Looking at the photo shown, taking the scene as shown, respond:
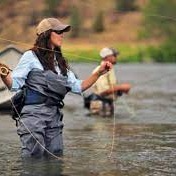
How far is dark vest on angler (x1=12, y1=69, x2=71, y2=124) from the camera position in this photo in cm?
838

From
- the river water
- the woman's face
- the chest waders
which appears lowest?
the river water

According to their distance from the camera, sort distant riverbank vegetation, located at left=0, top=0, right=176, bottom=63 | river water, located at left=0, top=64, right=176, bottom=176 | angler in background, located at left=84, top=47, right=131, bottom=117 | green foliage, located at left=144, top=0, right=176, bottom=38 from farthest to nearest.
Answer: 1. green foliage, located at left=144, top=0, right=176, bottom=38
2. distant riverbank vegetation, located at left=0, top=0, right=176, bottom=63
3. angler in background, located at left=84, top=47, right=131, bottom=117
4. river water, located at left=0, top=64, right=176, bottom=176

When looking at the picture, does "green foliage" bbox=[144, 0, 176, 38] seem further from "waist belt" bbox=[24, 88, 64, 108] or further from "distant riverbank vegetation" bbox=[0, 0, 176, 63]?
"waist belt" bbox=[24, 88, 64, 108]

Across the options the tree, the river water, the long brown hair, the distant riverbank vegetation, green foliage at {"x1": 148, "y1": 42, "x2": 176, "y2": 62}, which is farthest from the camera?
the tree

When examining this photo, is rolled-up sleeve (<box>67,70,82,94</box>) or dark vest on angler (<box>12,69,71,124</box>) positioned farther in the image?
rolled-up sleeve (<box>67,70,82,94</box>)

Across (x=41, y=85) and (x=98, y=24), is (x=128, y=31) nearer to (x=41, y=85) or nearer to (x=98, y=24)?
(x=98, y=24)

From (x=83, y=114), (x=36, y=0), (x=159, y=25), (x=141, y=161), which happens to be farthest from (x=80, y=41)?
(x=141, y=161)

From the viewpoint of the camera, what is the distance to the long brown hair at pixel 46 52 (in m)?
8.43

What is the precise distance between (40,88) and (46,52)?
1.27ft

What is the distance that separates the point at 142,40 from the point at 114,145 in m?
88.8

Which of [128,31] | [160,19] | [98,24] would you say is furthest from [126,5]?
[160,19]

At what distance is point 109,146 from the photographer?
397 inches

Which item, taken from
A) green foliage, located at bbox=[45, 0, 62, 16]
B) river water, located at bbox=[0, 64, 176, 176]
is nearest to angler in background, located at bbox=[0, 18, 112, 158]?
river water, located at bbox=[0, 64, 176, 176]

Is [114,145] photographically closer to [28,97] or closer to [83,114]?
[28,97]
